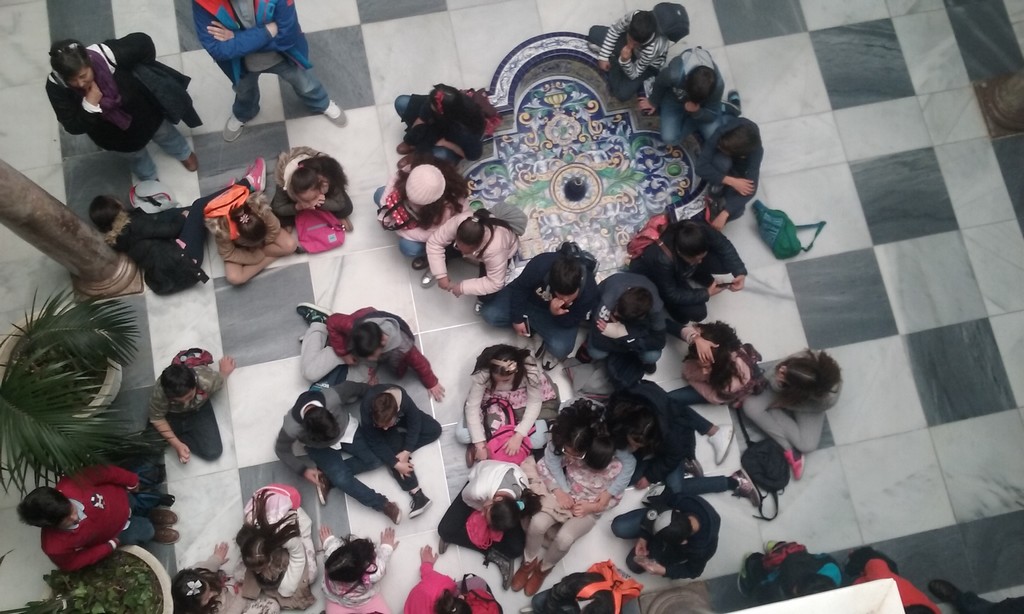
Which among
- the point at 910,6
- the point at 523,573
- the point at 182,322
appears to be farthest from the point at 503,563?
the point at 910,6

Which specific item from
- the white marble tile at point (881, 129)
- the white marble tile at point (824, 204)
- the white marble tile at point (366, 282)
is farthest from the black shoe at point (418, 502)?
the white marble tile at point (881, 129)

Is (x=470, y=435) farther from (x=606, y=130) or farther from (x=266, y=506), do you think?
(x=606, y=130)

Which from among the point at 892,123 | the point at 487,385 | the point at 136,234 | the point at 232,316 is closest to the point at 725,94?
the point at 892,123

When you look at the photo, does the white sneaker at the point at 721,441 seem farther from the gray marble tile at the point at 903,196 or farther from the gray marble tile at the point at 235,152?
the gray marble tile at the point at 235,152

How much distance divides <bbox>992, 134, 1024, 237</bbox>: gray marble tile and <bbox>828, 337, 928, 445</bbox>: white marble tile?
4.27ft

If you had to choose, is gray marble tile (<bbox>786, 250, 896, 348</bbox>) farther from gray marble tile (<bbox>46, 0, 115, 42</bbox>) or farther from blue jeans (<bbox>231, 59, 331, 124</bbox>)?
gray marble tile (<bbox>46, 0, 115, 42</bbox>)

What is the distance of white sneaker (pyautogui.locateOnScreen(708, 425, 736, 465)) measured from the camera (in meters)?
4.71

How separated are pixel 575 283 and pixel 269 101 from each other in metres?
2.40

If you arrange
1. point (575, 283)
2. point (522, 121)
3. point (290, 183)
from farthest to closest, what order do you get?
1. point (522, 121)
2. point (290, 183)
3. point (575, 283)

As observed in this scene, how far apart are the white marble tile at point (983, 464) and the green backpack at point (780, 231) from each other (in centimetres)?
139

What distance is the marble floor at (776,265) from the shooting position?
4.68 metres

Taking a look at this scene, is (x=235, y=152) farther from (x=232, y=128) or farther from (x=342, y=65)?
(x=342, y=65)

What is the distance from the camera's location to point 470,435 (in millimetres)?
4582

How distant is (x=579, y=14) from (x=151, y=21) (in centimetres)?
277
